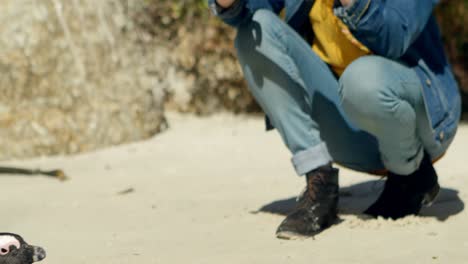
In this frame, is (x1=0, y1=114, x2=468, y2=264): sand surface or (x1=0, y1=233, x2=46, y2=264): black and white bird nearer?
(x1=0, y1=233, x2=46, y2=264): black and white bird

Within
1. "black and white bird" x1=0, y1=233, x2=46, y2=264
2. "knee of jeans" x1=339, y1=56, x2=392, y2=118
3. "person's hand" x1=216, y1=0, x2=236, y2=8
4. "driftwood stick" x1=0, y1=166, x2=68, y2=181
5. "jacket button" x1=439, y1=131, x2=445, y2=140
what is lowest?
"driftwood stick" x1=0, y1=166, x2=68, y2=181

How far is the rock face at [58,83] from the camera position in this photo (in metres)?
5.53

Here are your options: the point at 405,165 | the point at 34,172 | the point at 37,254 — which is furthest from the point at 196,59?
the point at 37,254

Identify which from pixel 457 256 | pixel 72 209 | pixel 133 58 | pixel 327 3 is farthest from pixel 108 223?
pixel 133 58

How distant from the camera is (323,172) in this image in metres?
3.46

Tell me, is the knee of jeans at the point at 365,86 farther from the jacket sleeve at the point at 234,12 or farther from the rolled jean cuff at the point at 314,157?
the jacket sleeve at the point at 234,12

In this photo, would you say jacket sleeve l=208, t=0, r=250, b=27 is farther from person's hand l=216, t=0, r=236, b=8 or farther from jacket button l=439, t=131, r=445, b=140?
Answer: jacket button l=439, t=131, r=445, b=140

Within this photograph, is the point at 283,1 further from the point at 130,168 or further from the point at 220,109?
the point at 220,109

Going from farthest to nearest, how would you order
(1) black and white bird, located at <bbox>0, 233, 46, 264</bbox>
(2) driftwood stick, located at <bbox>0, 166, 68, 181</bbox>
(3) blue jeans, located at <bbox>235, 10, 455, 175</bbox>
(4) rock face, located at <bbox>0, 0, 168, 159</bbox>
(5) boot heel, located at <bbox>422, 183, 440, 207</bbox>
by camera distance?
1. (4) rock face, located at <bbox>0, 0, 168, 159</bbox>
2. (2) driftwood stick, located at <bbox>0, 166, 68, 181</bbox>
3. (5) boot heel, located at <bbox>422, 183, 440, 207</bbox>
4. (3) blue jeans, located at <bbox>235, 10, 455, 175</bbox>
5. (1) black and white bird, located at <bbox>0, 233, 46, 264</bbox>

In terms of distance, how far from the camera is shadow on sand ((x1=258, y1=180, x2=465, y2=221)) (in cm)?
362

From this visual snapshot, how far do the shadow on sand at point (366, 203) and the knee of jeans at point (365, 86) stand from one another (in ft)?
1.81

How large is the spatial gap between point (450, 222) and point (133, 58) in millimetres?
2819

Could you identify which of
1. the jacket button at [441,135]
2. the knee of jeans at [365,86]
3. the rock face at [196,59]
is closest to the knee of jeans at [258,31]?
the knee of jeans at [365,86]

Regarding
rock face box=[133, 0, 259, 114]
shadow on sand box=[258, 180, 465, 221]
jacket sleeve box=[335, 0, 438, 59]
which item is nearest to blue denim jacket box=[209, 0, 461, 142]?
jacket sleeve box=[335, 0, 438, 59]
